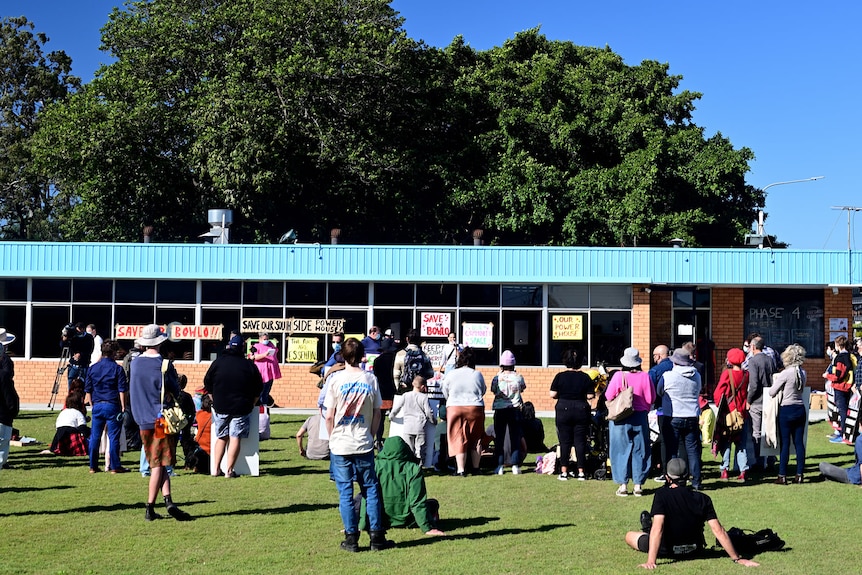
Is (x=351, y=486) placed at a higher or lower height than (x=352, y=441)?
lower

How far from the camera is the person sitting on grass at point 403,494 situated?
10.2 metres

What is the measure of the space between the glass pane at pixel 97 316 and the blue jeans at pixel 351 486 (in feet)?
59.1

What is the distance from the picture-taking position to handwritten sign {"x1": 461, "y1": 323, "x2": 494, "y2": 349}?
25.6m

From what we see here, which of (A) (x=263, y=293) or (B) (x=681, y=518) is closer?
(B) (x=681, y=518)

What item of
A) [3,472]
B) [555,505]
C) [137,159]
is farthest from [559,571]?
[137,159]

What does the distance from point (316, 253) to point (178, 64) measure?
17.0 meters

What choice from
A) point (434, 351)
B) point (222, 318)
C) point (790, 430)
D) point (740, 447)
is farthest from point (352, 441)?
point (222, 318)

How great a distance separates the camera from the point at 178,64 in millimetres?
39625

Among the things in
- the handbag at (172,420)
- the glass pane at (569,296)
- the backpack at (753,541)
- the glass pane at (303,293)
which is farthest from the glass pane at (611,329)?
the handbag at (172,420)

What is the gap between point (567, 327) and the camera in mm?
25625

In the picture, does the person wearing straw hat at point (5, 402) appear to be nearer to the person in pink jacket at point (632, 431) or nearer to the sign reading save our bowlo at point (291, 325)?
the person in pink jacket at point (632, 431)

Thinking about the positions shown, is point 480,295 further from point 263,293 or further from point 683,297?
point 683,297

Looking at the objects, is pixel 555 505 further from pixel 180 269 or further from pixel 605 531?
pixel 180 269

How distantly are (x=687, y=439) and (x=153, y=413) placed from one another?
6.08 meters
